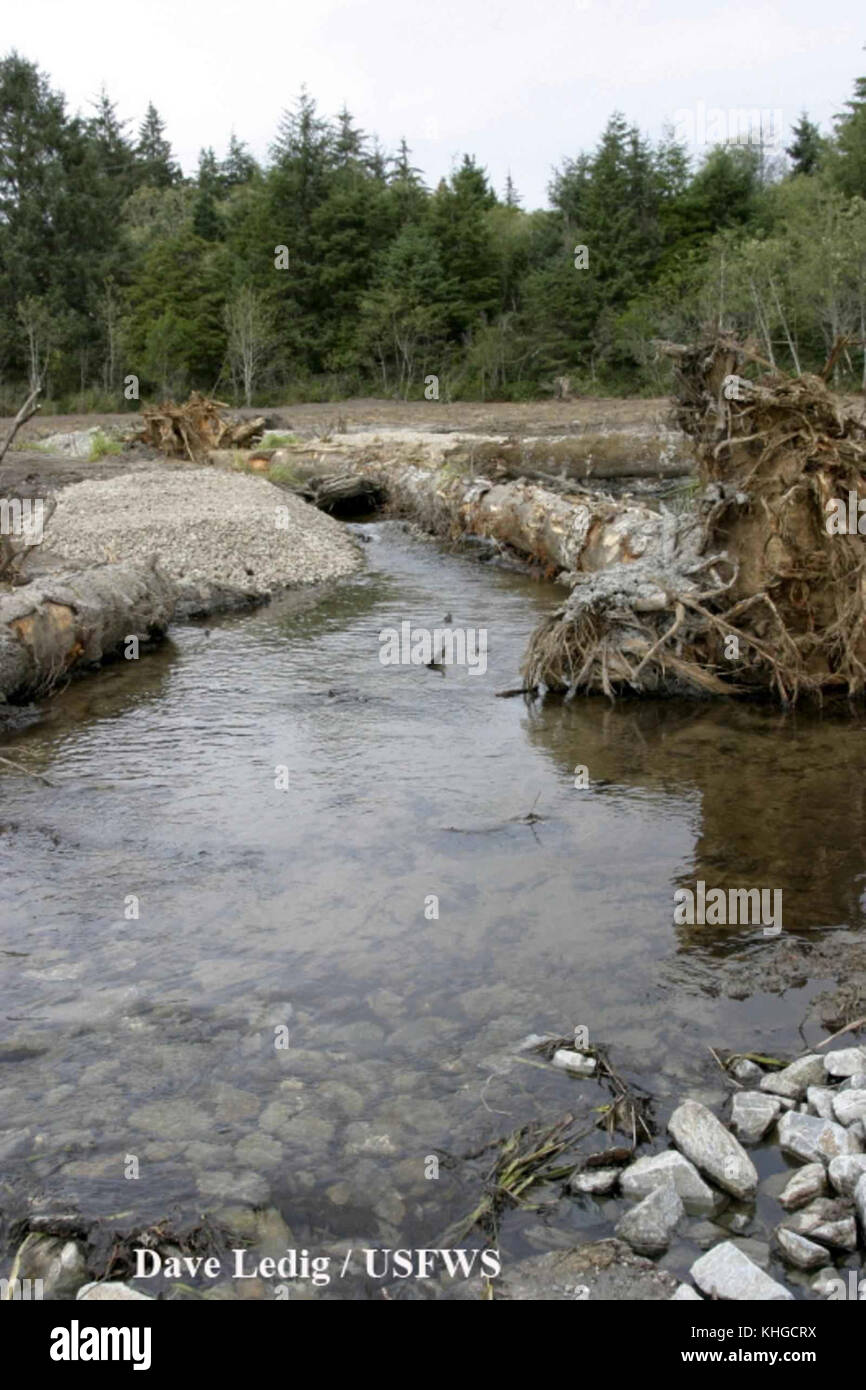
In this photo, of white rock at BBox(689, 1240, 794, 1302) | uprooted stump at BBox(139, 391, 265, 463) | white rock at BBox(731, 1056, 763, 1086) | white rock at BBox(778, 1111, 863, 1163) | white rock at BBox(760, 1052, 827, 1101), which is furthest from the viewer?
uprooted stump at BBox(139, 391, 265, 463)

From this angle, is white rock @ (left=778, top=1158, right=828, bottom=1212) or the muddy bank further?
the muddy bank

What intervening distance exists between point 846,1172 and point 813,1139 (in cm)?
28

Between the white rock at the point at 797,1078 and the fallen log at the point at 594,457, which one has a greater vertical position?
the fallen log at the point at 594,457

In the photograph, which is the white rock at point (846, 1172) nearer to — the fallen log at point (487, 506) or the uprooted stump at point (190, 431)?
the fallen log at point (487, 506)

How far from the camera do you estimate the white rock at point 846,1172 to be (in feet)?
14.5

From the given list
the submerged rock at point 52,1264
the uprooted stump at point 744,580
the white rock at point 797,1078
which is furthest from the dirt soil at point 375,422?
the white rock at point 797,1078

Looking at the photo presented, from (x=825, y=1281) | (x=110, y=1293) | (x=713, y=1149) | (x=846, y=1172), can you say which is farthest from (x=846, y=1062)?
(x=110, y=1293)

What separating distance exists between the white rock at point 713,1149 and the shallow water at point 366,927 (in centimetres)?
18

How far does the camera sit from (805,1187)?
4461mm

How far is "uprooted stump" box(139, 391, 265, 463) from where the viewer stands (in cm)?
2716

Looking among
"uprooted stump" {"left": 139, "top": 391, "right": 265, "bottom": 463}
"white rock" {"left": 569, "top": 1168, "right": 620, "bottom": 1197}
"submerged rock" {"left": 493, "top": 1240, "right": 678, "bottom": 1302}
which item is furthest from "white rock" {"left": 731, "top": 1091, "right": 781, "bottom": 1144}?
"uprooted stump" {"left": 139, "top": 391, "right": 265, "bottom": 463}

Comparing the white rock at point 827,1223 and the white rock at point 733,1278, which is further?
the white rock at point 827,1223

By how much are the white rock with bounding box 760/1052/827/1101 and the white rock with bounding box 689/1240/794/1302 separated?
1.09 m

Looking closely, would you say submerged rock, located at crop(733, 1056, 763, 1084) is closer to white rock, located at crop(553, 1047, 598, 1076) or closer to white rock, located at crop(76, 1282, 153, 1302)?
white rock, located at crop(553, 1047, 598, 1076)
